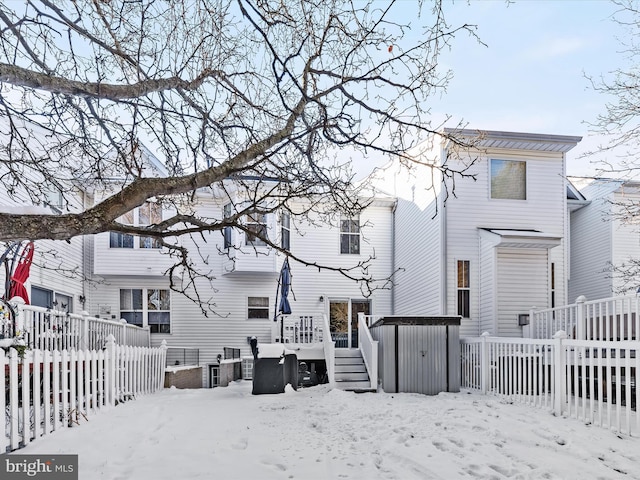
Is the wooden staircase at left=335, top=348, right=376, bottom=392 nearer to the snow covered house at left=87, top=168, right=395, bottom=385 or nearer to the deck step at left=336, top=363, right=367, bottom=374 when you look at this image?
the deck step at left=336, top=363, right=367, bottom=374

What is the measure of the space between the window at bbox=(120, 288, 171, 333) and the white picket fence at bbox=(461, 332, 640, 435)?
9.57 meters

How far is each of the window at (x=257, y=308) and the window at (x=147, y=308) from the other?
2.61 m

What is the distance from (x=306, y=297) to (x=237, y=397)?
278 inches

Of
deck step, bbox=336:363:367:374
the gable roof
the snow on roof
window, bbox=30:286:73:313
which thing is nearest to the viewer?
the snow on roof

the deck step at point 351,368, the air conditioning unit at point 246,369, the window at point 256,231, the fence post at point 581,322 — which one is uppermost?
the window at point 256,231

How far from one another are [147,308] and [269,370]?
727 cm

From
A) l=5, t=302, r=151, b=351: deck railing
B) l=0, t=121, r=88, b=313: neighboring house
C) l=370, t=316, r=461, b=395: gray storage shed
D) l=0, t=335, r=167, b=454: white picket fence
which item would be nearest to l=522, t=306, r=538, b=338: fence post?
l=370, t=316, r=461, b=395: gray storage shed

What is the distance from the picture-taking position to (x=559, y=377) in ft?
24.3

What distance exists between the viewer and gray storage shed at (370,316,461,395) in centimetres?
1034

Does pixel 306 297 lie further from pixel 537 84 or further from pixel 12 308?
pixel 12 308

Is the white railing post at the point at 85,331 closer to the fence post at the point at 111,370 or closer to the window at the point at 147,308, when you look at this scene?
the fence post at the point at 111,370

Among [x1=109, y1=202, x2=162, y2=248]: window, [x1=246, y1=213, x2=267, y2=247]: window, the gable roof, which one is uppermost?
the gable roof

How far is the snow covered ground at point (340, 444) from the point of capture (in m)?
4.42

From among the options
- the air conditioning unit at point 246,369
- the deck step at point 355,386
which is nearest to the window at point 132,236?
the air conditioning unit at point 246,369
